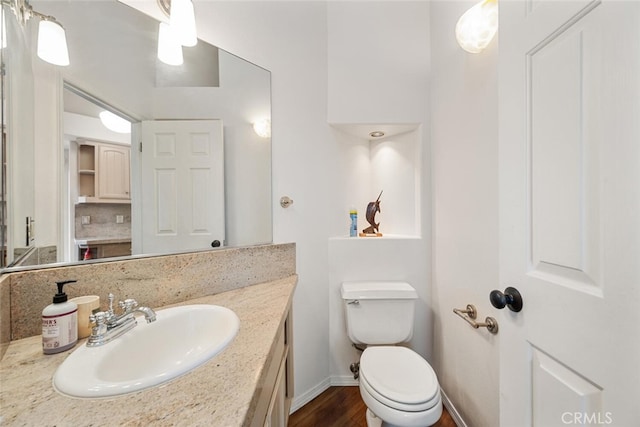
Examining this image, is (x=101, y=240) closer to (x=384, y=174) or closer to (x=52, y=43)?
(x=52, y=43)

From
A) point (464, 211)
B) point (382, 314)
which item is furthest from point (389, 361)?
point (464, 211)

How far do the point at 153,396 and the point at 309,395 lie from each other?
127 centimetres

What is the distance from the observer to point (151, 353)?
70 centimetres

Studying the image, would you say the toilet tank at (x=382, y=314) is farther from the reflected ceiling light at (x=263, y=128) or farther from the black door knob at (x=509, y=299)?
the reflected ceiling light at (x=263, y=128)

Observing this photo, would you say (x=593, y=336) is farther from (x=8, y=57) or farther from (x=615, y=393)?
(x=8, y=57)

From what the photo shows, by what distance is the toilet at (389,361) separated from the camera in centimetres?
91

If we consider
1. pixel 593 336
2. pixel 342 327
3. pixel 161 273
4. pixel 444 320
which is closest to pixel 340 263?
pixel 342 327

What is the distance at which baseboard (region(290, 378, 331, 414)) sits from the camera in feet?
4.40

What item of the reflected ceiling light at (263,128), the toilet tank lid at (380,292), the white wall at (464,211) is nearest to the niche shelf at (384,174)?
the white wall at (464,211)

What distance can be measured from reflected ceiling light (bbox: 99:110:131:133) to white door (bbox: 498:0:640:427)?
1329 mm

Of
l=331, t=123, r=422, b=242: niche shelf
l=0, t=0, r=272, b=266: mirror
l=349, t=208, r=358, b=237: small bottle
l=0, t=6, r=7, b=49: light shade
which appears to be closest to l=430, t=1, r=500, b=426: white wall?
l=331, t=123, r=422, b=242: niche shelf

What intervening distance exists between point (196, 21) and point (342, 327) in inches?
76.0

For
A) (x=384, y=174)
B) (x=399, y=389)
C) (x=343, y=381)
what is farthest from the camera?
(x=384, y=174)

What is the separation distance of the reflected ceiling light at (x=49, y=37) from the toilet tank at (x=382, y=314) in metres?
1.57
